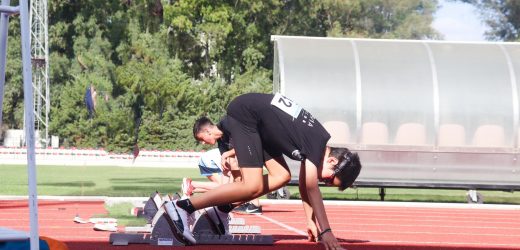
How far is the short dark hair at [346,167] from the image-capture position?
25.5ft

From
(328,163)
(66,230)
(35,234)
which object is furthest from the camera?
(66,230)

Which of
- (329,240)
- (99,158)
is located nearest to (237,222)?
(329,240)

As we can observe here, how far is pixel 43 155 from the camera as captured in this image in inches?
2066

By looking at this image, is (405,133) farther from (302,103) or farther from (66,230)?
(66,230)

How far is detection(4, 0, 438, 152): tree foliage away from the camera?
59.7 m

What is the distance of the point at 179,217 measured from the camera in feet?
27.9

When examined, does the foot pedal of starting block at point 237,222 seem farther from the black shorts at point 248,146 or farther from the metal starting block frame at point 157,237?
the black shorts at point 248,146

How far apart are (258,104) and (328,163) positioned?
809mm

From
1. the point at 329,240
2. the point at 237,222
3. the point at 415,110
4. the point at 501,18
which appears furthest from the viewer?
the point at 501,18

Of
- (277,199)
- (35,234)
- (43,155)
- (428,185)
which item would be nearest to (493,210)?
(428,185)

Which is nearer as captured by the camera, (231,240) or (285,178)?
(285,178)

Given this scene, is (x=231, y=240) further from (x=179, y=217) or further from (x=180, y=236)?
(x=179, y=217)

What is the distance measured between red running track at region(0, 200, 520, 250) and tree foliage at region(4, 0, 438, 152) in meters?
39.3

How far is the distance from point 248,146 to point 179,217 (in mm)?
800
